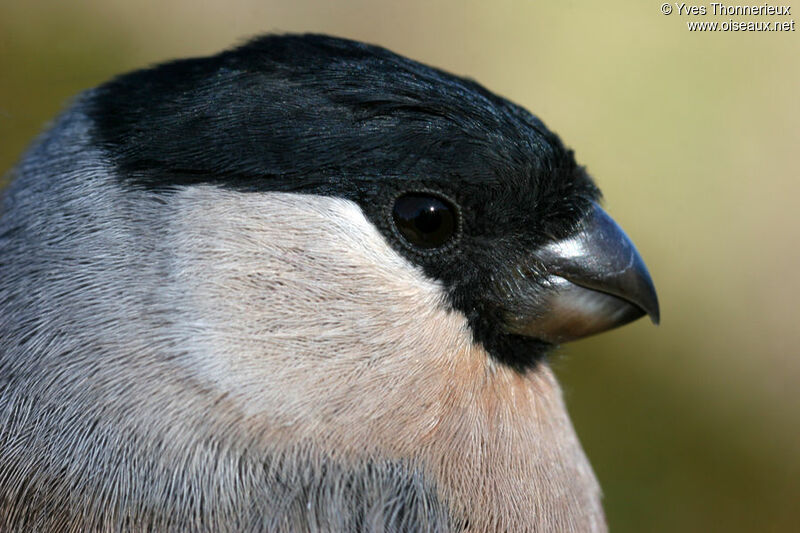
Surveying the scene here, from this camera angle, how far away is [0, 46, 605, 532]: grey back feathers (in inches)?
70.3

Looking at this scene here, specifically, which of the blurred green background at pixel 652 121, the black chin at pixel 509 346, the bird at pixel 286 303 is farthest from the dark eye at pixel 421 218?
the blurred green background at pixel 652 121

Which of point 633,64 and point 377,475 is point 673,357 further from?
point 377,475

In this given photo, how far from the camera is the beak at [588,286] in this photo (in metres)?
2.13

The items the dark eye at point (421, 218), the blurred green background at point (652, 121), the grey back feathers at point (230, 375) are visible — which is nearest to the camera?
the grey back feathers at point (230, 375)

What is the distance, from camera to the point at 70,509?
1765 millimetres

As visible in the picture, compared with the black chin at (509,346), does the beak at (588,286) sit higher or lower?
higher

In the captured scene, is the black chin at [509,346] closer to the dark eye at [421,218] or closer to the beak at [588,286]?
the beak at [588,286]

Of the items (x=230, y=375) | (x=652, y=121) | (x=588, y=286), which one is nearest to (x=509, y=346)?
(x=588, y=286)

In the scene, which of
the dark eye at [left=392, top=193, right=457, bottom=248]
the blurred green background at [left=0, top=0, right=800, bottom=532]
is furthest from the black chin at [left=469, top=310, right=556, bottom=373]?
the blurred green background at [left=0, top=0, right=800, bottom=532]

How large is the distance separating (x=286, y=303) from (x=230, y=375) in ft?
0.64

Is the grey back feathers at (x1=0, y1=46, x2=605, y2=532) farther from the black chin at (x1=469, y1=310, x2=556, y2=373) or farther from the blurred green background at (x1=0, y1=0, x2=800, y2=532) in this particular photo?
the blurred green background at (x1=0, y1=0, x2=800, y2=532)

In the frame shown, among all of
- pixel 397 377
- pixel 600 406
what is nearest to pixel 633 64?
pixel 600 406

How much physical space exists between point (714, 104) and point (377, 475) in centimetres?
484

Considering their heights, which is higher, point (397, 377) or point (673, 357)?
point (397, 377)
